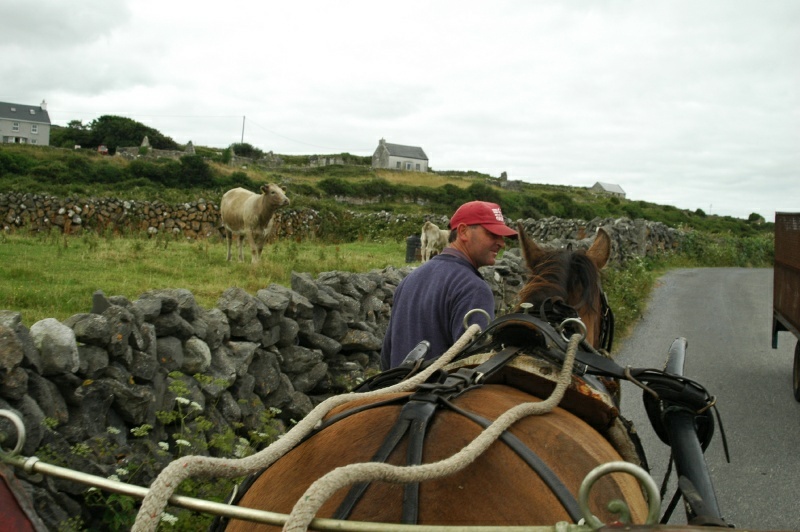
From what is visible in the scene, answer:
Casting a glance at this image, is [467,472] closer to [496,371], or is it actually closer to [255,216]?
[496,371]

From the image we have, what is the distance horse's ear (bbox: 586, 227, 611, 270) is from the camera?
387 centimetres

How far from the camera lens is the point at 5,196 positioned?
57.5 ft

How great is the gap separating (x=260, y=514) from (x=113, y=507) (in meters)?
→ 2.83

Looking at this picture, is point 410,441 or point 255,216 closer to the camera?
point 410,441

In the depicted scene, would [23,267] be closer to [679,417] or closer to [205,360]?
[205,360]

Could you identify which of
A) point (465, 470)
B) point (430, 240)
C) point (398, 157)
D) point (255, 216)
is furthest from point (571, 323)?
point (398, 157)

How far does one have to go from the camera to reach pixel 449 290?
3.78m

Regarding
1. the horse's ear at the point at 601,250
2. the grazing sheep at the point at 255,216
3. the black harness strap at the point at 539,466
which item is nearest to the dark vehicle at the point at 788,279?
the horse's ear at the point at 601,250

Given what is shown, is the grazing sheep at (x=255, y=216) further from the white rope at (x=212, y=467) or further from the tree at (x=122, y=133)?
the tree at (x=122, y=133)

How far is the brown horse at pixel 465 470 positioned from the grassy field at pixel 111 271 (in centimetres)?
399

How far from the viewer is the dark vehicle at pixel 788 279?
314 inches

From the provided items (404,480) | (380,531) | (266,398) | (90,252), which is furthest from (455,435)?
(90,252)

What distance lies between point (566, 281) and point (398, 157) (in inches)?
3215

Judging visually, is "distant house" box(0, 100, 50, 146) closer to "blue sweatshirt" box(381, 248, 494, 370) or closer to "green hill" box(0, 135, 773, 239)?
"green hill" box(0, 135, 773, 239)
